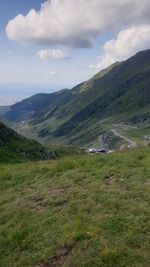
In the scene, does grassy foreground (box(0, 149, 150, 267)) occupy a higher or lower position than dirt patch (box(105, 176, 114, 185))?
lower

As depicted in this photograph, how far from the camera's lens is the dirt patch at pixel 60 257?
1461 cm

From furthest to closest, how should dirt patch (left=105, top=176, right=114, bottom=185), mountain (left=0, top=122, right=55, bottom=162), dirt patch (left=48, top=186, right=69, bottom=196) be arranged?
mountain (left=0, top=122, right=55, bottom=162) → dirt patch (left=105, top=176, right=114, bottom=185) → dirt patch (left=48, top=186, right=69, bottom=196)

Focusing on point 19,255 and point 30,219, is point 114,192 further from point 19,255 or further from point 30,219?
point 19,255

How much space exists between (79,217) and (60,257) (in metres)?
2.85

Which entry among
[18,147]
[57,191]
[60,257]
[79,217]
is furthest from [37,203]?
[18,147]

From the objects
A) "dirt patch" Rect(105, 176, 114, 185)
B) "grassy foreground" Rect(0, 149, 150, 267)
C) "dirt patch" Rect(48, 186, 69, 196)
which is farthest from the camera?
"dirt patch" Rect(105, 176, 114, 185)

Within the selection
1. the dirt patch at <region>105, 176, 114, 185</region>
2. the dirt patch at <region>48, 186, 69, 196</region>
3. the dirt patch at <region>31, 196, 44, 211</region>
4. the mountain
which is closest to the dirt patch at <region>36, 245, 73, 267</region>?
the dirt patch at <region>31, 196, 44, 211</region>

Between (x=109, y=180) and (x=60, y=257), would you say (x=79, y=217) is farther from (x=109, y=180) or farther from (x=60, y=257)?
(x=109, y=180)

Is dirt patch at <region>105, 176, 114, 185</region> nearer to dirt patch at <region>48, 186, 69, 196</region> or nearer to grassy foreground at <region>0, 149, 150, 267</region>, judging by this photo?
grassy foreground at <region>0, 149, 150, 267</region>

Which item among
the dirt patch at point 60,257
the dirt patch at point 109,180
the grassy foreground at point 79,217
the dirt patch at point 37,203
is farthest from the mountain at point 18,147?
the dirt patch at point 60,257

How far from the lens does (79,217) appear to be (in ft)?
57.2

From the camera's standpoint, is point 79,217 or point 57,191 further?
point 57,191

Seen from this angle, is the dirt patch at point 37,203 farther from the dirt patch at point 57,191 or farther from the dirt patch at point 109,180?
the dirt patch at point 109,180

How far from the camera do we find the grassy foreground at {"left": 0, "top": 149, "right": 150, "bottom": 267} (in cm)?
1472
